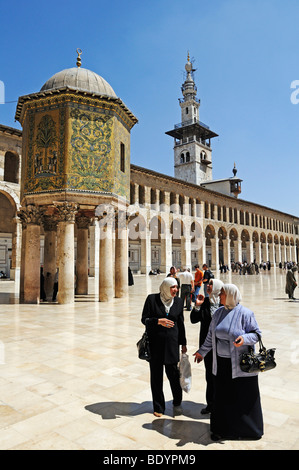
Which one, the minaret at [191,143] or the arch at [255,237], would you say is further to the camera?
the minaret at [191,143]

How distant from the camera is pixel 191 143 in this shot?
5244 cm

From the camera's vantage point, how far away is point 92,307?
10398 millimetres

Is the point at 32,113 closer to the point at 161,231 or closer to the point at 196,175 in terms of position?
the point at 161,231

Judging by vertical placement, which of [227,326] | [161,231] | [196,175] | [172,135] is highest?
[172,135]

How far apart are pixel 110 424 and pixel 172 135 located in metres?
55.9

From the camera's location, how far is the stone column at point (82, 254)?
45.9 ft

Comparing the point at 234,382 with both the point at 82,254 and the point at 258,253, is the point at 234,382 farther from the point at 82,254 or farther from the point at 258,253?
the point at 258,253

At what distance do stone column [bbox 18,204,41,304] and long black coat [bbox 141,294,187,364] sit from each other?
900 centimetres

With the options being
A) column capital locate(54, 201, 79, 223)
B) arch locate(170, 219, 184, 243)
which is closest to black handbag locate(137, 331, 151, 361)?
column capital locate(54, 201, 79, 223)

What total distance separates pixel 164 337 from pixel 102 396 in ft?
3.53

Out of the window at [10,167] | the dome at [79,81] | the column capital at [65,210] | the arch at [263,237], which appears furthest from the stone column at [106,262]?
the arch at [263,237]

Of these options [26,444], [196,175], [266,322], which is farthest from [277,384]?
[196,175]

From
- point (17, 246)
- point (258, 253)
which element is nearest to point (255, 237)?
point (258, 253)

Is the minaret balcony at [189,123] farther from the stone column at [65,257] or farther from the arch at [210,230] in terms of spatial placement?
the stone column at [65,257]
